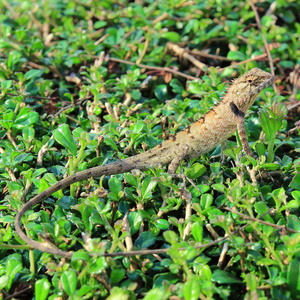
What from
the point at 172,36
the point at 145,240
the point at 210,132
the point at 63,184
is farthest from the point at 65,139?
the point at 172,36

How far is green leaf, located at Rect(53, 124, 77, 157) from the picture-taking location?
3043mm

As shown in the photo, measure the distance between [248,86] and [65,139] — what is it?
6.34 ft

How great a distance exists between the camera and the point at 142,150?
11.7 feet

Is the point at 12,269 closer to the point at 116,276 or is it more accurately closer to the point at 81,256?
the point at 81,256

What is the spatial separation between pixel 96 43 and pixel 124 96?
1.30 metres

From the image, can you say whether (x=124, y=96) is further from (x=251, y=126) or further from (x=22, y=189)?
(x=22, y=189)

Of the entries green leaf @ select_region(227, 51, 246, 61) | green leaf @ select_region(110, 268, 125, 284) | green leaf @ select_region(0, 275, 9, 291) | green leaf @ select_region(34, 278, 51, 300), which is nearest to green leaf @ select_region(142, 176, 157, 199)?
green leaf @ select_region(110, 268, 125, 284)

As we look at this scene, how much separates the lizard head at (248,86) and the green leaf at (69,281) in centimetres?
240

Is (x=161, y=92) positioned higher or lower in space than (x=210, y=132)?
higher

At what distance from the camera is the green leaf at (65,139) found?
9.98ft

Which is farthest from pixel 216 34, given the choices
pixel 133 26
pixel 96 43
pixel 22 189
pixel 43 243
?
pixel 43 243

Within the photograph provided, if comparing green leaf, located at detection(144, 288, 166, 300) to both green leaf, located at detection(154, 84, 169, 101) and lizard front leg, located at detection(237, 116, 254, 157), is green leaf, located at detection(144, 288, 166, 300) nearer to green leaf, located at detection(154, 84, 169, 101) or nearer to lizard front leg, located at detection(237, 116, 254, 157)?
lizard front leg, located at detection(237, 116, 254, 157)

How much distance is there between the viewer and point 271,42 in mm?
5121

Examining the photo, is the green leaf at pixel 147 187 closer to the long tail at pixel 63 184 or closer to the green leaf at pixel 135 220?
the green leaf at pixel 135 220
